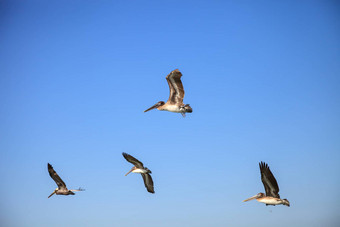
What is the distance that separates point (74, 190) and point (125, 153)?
20.1ft

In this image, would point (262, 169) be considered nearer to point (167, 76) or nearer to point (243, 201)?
point (243, 201)

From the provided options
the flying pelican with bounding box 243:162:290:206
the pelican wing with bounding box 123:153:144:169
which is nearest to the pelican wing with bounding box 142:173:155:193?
the pelican wing with bounding box 123:153:144:169

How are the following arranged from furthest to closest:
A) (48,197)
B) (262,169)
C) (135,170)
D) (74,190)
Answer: (48,197) → (74,190) → (135,170) → (262,169)

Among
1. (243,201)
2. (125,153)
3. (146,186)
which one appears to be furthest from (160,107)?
(243,201)

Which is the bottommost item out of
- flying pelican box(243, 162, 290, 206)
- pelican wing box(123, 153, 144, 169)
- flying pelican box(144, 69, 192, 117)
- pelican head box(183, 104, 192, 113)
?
flying pelican box(243, 162, 290, 206)

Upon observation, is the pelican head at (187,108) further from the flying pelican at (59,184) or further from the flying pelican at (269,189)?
the flying pelican at (59,184)

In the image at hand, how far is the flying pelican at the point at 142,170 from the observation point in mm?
27106

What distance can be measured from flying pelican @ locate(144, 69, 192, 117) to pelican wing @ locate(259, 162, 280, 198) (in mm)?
5431

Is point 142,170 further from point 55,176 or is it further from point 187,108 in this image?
point 55,176

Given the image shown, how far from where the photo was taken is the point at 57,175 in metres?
30.8

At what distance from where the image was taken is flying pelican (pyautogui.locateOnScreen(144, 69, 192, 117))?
76.5ft

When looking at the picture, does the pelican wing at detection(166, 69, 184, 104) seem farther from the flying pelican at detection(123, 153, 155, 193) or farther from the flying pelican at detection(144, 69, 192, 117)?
the flying pelican at detection(123, 153, 155, 193)

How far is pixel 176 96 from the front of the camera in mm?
24438

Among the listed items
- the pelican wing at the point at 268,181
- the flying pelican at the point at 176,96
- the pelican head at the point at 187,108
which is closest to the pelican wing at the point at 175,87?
the flying pelican at the point at 176,96
